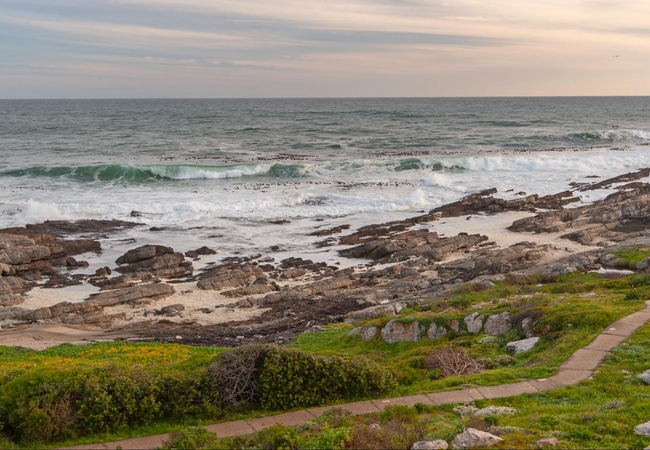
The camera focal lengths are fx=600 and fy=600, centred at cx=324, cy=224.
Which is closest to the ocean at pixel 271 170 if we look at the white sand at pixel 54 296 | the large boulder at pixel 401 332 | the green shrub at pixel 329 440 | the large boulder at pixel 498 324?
the white sand at pixel 54 296

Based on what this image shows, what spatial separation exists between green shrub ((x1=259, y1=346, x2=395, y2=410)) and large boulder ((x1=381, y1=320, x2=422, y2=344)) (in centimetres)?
449

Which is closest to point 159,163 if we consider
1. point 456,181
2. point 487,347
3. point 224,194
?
point 224,194

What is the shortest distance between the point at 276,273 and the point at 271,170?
1250 inches

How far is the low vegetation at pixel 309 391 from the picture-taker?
9.18 metres

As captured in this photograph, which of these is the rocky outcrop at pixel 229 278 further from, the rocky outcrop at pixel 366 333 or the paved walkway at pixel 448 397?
the paved walkway at pixel 448 397

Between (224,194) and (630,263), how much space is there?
29.5 m

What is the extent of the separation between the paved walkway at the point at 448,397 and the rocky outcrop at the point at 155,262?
1668 centimetres

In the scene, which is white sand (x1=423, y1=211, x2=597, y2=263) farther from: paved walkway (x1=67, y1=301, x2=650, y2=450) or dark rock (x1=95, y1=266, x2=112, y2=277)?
dark rock (x1=95, y1=266, x2=112, y2=277)

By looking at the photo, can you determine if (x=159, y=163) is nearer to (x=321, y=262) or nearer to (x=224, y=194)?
→ (x=224, y=194)

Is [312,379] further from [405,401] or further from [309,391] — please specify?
[405,401]

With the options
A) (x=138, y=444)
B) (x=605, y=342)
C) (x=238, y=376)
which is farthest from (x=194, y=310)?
(x=605, y=342)

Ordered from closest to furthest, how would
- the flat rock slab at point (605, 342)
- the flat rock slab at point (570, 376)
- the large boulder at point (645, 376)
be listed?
the large boulder at point (645, 376), the flat rock slab at point (570, 376), the flat rock slab at point (605, 342)

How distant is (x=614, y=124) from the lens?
10656cm

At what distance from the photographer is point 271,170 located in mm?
57125
